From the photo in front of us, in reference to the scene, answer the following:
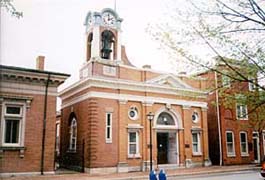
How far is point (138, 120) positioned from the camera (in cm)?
1697

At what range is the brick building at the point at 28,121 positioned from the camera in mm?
12750

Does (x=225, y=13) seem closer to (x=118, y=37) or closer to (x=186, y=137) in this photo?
(x=118, y=37)

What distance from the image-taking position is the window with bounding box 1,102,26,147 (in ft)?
42.0

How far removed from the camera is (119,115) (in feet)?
53.4

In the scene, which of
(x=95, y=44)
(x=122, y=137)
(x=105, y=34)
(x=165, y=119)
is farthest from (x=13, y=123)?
(x=165, y=119)

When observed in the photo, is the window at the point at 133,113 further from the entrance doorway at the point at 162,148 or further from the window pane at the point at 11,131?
the window pane at the point at 11,131

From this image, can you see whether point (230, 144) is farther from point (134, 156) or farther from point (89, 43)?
point (89, 43)

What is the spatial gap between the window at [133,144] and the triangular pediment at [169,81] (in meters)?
3.01

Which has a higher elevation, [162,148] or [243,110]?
[243,110]

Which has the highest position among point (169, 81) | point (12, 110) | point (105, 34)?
point (105, 34)

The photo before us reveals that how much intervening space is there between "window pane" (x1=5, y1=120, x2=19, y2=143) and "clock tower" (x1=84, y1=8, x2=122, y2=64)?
5519 mm

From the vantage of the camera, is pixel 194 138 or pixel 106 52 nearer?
pixel 106 52

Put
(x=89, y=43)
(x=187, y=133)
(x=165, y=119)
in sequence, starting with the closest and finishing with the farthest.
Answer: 1. (x=89, y=43)
2. (x=165, y=119)
3. (x=187, y=133)

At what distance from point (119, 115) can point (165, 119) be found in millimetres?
3225
